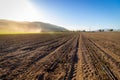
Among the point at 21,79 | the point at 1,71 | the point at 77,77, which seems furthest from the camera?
the point at 1,71

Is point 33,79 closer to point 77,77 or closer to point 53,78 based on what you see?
point 53,78

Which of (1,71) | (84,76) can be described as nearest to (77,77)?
(84,76)

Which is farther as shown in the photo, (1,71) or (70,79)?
(1,71)

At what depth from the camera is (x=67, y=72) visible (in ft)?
21.9

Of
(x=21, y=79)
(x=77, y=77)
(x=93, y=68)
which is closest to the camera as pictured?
(x=21, y=79)

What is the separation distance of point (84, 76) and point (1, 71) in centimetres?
395

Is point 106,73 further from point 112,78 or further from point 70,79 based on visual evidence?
point 70,79

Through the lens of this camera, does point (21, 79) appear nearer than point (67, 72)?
Yes

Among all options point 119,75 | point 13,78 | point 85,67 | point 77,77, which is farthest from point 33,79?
point 119,75

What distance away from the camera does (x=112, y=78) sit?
238 inches

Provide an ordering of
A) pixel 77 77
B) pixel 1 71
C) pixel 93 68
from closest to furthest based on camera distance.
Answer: pixel 77 77 → pixel 1 71 → pixel 93 68

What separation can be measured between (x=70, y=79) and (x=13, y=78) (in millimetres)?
2387

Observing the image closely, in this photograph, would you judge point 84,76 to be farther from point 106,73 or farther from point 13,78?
point 13,78

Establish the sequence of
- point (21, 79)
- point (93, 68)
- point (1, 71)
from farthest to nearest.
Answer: point (93, 68), point (1, 71), point (21, 79)
